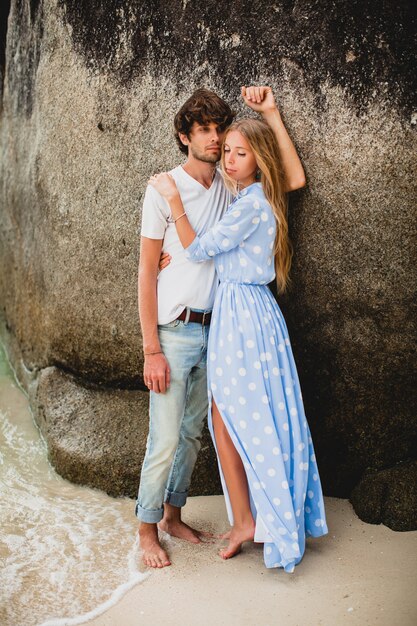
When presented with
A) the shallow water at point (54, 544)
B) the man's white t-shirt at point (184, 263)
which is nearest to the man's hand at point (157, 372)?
the man's white t-shirt at point (184, 263)

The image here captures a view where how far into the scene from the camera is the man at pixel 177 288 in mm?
2996

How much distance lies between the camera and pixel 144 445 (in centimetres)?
366

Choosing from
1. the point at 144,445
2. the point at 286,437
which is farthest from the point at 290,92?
the point at 144,445

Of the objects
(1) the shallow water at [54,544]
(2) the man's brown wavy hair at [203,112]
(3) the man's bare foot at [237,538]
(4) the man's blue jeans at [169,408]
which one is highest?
(2) the man's brown wavy hair at [203,112]

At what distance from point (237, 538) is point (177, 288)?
1.07 meters

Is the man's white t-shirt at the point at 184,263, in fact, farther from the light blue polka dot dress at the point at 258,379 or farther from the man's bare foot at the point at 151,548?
the man's bare foot at the point at 151,548

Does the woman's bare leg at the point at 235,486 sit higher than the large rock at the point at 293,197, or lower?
lower

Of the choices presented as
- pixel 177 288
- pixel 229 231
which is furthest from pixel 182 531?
pixel 229 231

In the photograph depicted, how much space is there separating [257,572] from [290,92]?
79.1 inches

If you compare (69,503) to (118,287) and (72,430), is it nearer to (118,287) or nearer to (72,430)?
(72,430)

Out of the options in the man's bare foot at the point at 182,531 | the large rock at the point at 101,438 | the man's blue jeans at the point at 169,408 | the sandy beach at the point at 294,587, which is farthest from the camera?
the large rock at the point at 101,438

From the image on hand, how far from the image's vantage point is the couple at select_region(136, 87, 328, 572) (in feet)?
9.62

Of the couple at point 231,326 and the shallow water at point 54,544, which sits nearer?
the shallow water at point 54,544

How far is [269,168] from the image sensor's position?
3.00 m
